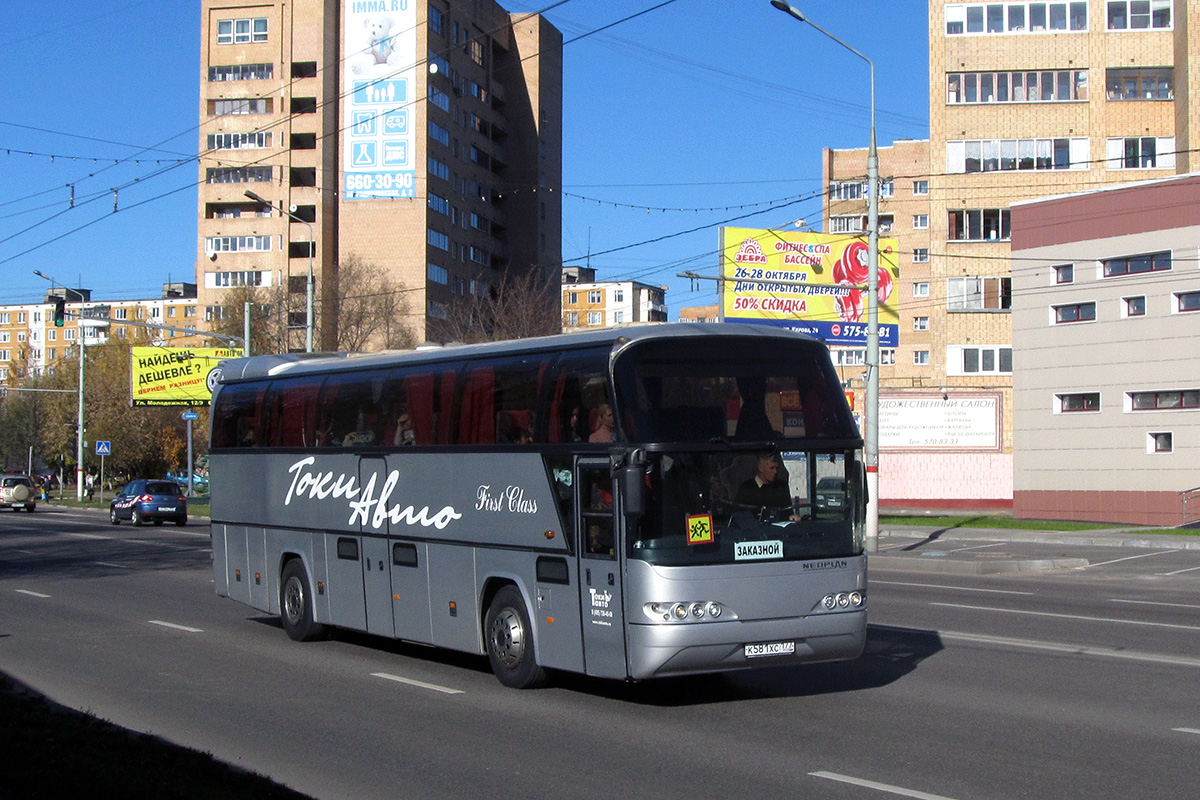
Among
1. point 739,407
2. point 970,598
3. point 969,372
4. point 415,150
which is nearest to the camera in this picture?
point 739,407

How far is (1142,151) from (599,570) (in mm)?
50047

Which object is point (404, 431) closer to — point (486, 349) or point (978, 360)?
point (486, 349)

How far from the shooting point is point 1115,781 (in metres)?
7.25

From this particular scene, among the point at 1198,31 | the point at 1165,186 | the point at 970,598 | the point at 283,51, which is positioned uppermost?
the point at 283,51

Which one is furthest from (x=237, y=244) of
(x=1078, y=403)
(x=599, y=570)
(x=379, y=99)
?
(x=599, y=570)

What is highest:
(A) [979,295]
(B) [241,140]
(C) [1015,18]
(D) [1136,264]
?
(B) [241,140]

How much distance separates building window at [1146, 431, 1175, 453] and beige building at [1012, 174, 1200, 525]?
36mm

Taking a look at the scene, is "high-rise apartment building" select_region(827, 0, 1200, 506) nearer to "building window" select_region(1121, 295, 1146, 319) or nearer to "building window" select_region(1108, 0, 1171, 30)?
"building window" select_region(1108, 0, 1171, 30)

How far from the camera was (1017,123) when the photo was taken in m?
53.7

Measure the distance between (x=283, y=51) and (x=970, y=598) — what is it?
8143cm

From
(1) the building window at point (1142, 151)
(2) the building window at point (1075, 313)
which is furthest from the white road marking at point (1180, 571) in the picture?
(1) the building window at point (1142, 151)

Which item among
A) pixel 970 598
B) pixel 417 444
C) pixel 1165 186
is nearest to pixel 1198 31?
pixel 1165 186

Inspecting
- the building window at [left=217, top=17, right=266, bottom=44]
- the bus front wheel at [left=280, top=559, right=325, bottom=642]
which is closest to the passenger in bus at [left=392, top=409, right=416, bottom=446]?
the bus front wheel at [left=280, top=559, right=325, bottom=642]

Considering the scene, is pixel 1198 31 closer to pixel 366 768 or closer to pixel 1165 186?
pixel 1165 186
